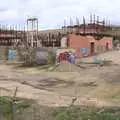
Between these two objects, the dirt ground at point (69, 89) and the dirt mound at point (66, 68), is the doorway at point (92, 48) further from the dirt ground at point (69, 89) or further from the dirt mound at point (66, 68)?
the dirt ground at point (69, 89)

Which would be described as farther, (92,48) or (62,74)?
(92,48)

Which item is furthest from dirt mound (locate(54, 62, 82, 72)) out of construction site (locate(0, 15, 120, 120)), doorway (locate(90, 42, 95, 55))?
doorway (locate(90, 42, 95, 55))

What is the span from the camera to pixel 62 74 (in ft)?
124

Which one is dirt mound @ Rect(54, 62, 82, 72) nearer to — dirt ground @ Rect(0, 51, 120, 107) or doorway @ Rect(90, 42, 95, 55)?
dirt ground @ Rect(0, 51, 120, 107)

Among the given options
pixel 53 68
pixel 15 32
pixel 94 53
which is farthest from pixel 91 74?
pixel 15 32

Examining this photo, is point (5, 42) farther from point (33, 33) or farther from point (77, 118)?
point (77, 118)

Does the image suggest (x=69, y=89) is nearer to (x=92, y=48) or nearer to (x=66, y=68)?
(x=66, y=68)

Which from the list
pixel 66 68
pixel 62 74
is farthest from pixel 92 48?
pixel 62 74

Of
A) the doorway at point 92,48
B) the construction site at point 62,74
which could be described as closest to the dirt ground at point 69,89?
the construction site at point 62,74

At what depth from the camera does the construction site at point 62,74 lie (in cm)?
1502

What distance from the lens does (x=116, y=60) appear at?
54.3m

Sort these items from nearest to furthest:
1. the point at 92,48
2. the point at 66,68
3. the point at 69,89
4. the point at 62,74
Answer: the point at 69,89, the point at 62,74, the point at 66,68, the point at 92,48

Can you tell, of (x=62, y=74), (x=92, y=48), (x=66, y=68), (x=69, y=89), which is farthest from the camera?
(x=92, y=48)

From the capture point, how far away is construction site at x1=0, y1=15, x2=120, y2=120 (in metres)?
15.0
